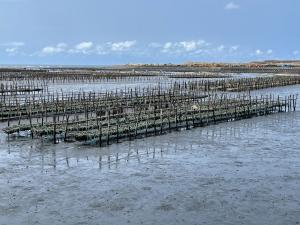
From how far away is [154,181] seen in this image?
20.3 metres

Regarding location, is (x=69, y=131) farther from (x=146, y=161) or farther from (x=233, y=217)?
(x=233, y=217)

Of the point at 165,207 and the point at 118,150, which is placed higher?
the point at 118,150

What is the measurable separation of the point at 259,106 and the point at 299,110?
19.3ft

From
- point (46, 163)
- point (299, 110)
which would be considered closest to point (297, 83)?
point (299, 110)

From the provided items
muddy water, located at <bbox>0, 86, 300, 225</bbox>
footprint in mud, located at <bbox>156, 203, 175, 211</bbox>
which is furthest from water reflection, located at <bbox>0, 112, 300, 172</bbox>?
footprint in mud, located at <bbox>156, 203, 175, 211</bbox>

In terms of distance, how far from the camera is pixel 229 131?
33.1m

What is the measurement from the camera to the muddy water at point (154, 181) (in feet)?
53.9

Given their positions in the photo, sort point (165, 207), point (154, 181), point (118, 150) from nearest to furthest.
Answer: point (165, 207) → point (154, 181) → point (118, 150)

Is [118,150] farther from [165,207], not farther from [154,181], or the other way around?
[165,207]

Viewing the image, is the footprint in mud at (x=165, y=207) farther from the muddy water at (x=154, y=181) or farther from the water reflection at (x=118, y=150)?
the water reflection at (x=118, y=150)

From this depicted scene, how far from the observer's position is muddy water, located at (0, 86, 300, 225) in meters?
16.4

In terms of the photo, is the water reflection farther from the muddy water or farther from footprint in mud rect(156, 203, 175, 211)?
footprint in mud rect(156, 203, 175, 211)

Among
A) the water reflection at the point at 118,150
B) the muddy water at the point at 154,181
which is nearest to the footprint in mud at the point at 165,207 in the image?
the muddy water at the point at 154,181

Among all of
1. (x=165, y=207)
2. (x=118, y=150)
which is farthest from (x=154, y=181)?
(x=118, y=150)
